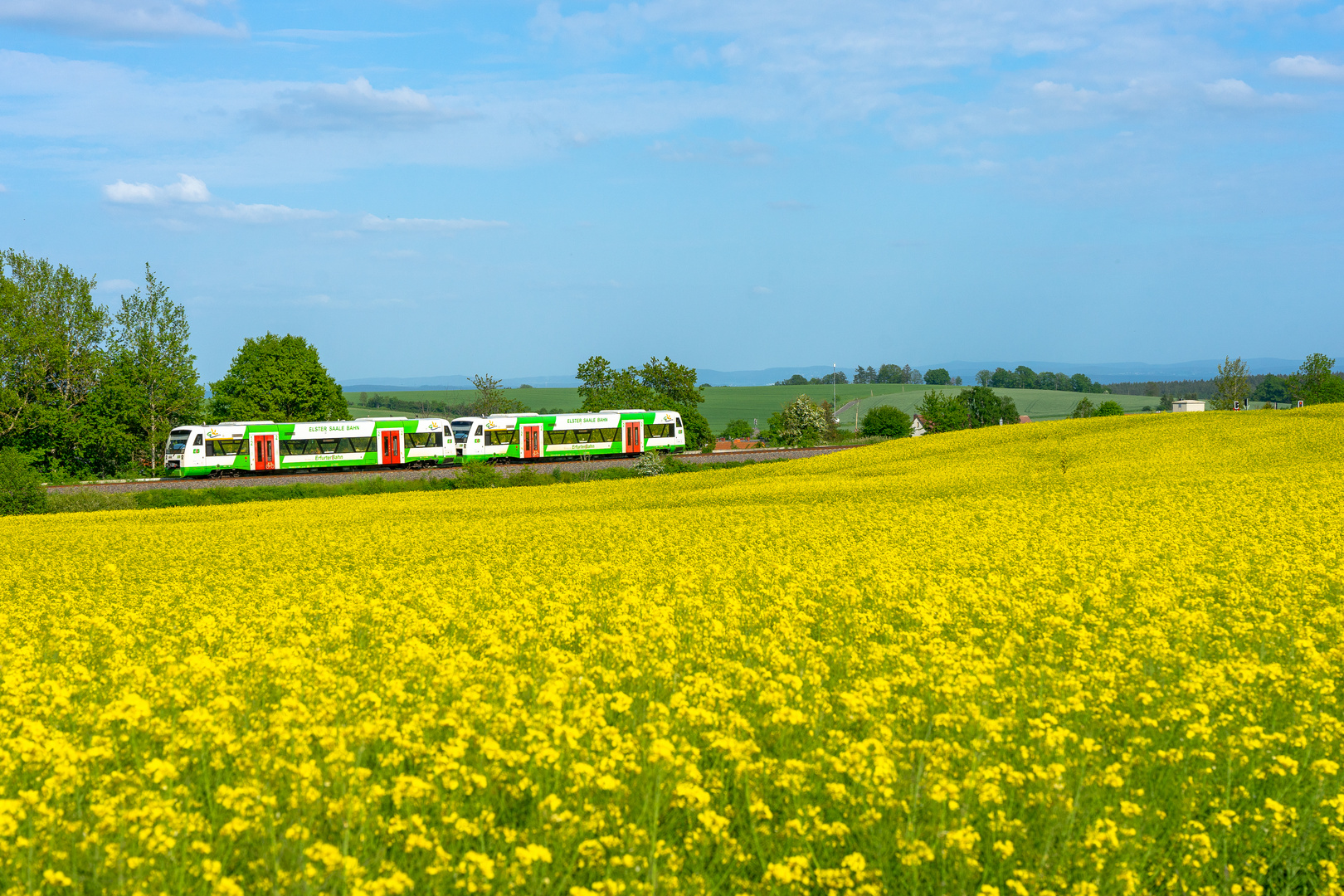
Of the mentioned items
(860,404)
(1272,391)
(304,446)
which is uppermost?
(1272,391)

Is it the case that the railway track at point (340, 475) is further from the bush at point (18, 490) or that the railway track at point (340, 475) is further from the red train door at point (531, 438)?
the bush at point (18, 490)

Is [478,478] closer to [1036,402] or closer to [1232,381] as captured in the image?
[1232,381]

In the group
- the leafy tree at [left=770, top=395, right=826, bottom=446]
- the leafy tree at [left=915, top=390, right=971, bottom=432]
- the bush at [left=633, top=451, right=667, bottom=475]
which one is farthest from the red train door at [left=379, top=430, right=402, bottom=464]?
the leafy tree at [left=915, top=390, right=971, bottom=432]

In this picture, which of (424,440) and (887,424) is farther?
(887,424)

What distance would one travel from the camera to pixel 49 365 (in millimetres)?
67812

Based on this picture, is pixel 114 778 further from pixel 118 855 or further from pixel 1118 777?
pixel 1118 777

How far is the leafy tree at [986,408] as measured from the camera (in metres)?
132

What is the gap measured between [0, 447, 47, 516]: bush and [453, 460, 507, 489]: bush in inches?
625

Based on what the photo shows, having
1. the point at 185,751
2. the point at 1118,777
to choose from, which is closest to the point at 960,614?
the point at 1118,777

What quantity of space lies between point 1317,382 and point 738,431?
75.7 meters

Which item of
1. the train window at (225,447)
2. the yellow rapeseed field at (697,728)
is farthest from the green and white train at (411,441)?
the yellow rapeseed field at (697,728)

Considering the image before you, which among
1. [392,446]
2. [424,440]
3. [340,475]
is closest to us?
[340,475]

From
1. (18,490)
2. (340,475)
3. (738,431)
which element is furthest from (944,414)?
(18,490)

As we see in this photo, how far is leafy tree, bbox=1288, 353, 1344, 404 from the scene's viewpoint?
111688 mm
